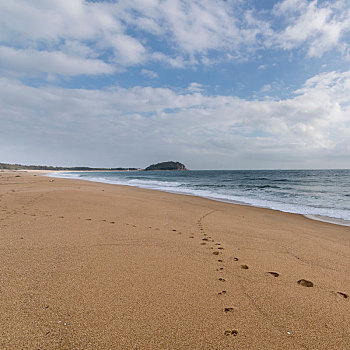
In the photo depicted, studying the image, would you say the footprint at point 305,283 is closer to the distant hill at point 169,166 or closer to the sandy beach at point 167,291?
the sandy beach at point 167,291

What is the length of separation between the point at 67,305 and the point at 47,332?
371 mm

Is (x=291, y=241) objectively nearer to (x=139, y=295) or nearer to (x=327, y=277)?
(x=327, y=277)

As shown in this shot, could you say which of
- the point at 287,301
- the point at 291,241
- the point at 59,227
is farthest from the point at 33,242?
the point at 291,241

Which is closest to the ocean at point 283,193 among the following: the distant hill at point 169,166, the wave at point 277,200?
the wave at point 277,200

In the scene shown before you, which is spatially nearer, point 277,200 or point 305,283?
point 305,283

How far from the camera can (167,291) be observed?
103 inches

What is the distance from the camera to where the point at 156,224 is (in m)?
5.98

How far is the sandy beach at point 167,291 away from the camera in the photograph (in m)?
1.92

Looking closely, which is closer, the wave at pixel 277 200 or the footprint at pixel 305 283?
the footprint at pixel 305 283

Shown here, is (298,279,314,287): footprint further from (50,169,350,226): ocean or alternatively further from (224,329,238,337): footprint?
(50,169,350,226): ocean

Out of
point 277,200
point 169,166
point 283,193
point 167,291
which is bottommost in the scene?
point 277,200

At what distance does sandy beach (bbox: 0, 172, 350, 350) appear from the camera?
75.7 inches

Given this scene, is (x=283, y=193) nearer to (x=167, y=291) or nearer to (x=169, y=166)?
(x=167, y=291)

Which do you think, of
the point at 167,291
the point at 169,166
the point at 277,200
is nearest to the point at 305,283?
the point at 167,291
